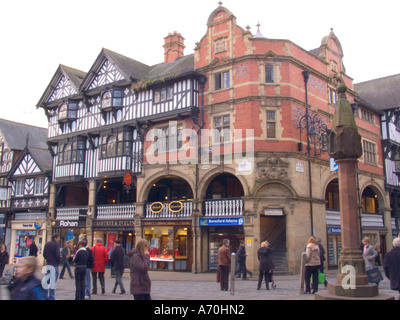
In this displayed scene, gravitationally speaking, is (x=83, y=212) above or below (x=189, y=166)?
below

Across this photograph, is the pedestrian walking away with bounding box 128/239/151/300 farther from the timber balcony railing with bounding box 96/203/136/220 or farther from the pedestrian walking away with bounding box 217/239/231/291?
the timber balcony railing with bounding box 96/203/136/220

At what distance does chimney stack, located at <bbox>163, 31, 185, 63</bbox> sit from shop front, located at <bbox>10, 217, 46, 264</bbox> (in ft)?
49.5

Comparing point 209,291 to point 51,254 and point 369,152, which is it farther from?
point 369,152

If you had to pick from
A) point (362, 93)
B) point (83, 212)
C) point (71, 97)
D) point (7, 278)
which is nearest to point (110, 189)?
point (83, 212)

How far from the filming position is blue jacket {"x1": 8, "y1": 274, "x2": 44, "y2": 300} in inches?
215

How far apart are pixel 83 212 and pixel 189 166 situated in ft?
29.0

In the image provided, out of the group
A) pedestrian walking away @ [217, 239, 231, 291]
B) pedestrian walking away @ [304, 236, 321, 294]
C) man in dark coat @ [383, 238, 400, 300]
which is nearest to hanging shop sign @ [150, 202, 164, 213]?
pedestrian walking away @ [217, 239, 231, 291]

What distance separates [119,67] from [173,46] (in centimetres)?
652

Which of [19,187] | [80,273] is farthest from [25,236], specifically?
[80,273]

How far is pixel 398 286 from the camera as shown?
8984 millimetres

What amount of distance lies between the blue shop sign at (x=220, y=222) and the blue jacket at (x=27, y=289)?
1520 centimetres

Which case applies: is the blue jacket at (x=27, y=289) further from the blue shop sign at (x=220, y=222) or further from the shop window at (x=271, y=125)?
the shop window at (x=271, y=125)

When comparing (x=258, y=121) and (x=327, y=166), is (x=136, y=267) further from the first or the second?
(x=327, y=166)

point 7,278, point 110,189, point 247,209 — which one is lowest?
point 7,278
